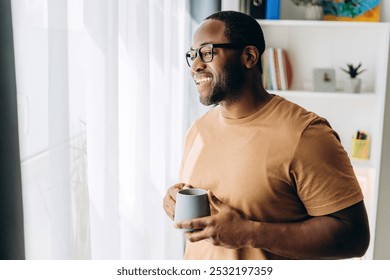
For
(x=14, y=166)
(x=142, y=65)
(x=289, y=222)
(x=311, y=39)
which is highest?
(x=311, y=39)

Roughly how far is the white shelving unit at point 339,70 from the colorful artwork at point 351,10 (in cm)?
5

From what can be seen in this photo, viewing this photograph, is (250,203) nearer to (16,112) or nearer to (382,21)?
(16,112)

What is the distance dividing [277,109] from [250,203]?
0.20 meters

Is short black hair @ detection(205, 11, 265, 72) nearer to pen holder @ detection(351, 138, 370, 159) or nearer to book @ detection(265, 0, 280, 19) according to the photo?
book @ detection(265, 0, 280, 19)

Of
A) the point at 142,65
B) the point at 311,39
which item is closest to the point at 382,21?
the point at 311,39

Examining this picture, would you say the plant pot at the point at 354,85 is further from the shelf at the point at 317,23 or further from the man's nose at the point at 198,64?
the man's nose at the point at 198,64

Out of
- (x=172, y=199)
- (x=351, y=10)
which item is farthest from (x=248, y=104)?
(x=351, y=10)

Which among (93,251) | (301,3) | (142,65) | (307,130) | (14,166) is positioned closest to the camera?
(14,166)

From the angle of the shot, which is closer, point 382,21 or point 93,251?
point 93,251

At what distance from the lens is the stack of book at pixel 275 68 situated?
2.13 meters

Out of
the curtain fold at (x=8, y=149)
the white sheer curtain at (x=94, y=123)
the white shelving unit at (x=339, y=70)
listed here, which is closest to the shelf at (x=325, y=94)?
the white shelving unit at (x=339, y=70)

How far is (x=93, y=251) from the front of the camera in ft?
3.38

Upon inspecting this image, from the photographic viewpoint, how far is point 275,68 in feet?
7.04
